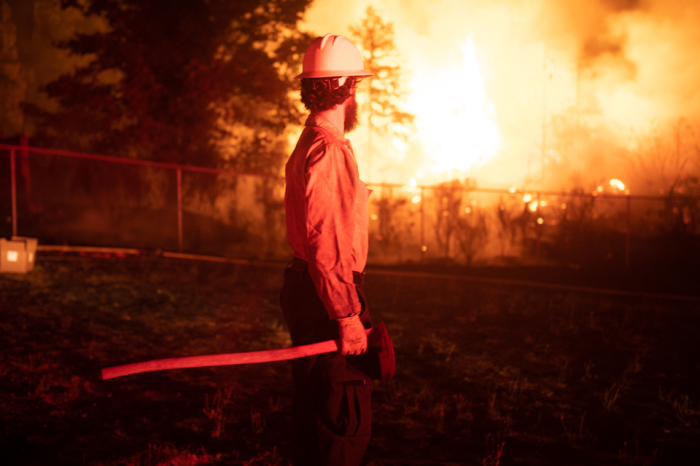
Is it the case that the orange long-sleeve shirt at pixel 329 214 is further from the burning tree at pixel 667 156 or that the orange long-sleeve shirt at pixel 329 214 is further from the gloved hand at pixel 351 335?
the burning tree at pixel 667 156

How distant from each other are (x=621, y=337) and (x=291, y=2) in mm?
15701

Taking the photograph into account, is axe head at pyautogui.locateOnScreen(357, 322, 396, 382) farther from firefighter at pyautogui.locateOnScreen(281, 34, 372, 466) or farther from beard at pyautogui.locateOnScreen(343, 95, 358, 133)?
beard at pyautogui.locateOnScreen(343, 95, 358, 133)

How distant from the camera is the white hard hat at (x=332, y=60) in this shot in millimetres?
2502

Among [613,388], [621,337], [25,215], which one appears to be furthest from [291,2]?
[613,388]

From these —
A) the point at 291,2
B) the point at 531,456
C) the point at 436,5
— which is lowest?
the point at 531,456

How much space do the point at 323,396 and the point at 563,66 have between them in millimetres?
31104

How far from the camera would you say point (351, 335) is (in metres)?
2.21

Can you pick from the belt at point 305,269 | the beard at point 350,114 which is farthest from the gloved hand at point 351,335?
the beard at point 350,114

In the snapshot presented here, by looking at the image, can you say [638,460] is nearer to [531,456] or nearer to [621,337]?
[531,456]

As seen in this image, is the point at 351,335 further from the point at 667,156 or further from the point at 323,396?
the point at 667,156

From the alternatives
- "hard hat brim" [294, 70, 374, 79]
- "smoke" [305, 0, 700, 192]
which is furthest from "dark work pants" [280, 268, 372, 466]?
"smoke" [305, 0, 700, 192]

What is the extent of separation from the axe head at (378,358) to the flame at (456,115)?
26.5m

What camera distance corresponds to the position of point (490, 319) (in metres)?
7.16

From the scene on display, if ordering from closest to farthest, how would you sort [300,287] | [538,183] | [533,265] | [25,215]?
[300,287], [533,265], [25,215], [538,183]
